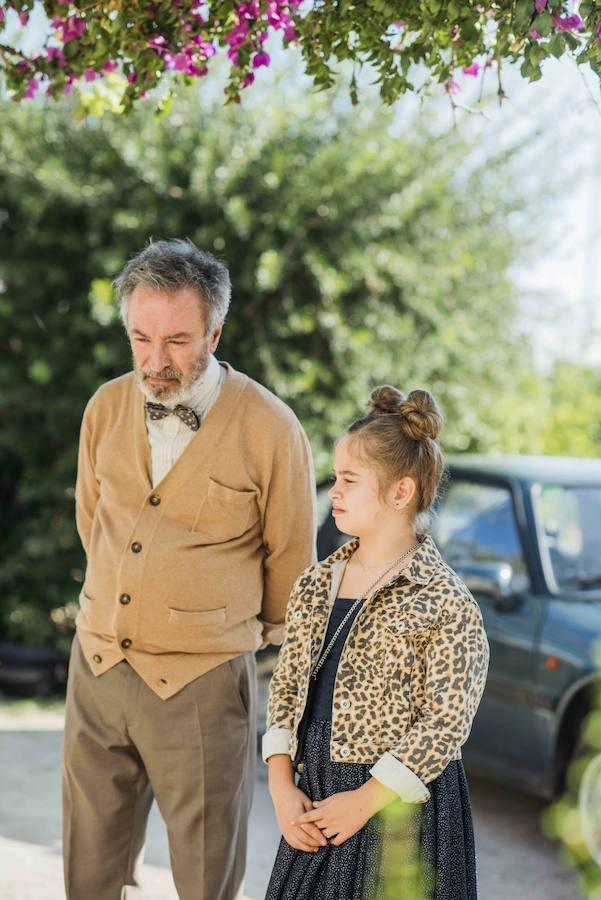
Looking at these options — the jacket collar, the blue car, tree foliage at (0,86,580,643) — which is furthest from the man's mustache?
tree foliage at (0,86,580,643)

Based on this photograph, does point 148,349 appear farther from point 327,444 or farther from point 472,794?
point 327,444

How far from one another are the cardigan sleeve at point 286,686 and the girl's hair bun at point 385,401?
459 mm

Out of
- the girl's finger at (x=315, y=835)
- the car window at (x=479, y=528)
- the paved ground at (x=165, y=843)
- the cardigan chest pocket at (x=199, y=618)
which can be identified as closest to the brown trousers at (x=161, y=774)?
the cardigan chest pocket at (x=199, y=618)

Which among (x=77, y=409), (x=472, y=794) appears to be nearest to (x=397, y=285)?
(x=77, y=409)

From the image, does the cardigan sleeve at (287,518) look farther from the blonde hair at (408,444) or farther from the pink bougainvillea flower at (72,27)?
the pink bougainvillea flower at (72,27)

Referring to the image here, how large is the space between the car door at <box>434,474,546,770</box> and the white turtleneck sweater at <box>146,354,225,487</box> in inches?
93.3

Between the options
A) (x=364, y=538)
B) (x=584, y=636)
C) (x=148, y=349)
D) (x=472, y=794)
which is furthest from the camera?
(x=472, y=794)

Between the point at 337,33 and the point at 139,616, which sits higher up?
the point at 337,33

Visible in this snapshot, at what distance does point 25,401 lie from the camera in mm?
7645

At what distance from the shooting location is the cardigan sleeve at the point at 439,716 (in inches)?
99.0

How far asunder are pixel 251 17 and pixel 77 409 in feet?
15.1

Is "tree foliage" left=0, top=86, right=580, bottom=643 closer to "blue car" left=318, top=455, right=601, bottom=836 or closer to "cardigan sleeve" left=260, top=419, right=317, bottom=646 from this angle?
"blue car" left=318, top=455, right=601, bottom=836

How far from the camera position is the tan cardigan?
10.1 feet

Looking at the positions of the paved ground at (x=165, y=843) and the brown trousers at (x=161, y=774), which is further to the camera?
the paved ground at (x=165, y=843)
